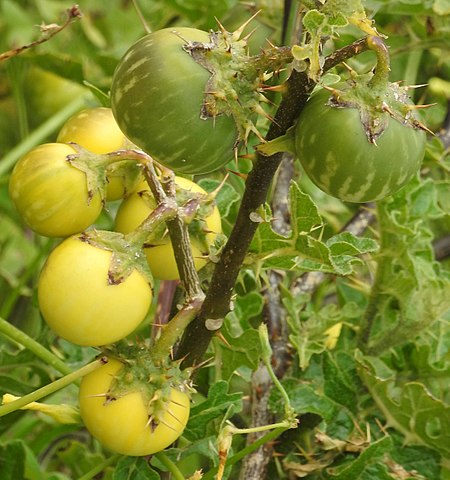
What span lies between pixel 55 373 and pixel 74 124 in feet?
1.44

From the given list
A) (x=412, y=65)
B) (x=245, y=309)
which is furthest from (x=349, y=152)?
(x=412, y=65)

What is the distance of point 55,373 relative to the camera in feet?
4.22

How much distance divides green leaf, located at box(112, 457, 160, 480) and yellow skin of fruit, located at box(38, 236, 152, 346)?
0.20 meters

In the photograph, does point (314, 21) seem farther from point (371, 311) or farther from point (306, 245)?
point (371, 311)

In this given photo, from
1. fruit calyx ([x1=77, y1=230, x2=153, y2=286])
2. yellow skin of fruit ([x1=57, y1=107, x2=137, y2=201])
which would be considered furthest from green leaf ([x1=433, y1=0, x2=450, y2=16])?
fruit calyx ([x1=77, y1=230, x2=153, y2=286])

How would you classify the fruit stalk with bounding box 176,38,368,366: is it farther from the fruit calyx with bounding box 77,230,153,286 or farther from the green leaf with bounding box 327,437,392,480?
the green leaf with bounding box 327,437,392,480

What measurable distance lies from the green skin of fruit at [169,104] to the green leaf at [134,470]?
0.39 m

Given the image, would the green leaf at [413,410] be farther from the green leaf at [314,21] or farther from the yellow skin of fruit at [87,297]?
the green leaf at [314,21]

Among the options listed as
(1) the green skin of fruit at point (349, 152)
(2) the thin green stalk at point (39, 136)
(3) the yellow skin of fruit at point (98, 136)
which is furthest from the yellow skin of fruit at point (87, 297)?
(2) the thin green stalk at point (39, 136)

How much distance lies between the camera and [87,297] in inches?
33.6

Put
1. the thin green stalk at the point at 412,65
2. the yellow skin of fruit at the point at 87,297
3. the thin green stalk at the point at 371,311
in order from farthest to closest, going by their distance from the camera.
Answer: the thin green stalk at the point at 412,65
the thin green stalk at the point at 371,311
the yellow skin of fruit at the point at 87,297

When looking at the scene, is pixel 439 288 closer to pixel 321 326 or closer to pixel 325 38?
pixel 321 326

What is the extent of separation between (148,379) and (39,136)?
1047 mm

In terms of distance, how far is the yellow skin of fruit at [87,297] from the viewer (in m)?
0.85
